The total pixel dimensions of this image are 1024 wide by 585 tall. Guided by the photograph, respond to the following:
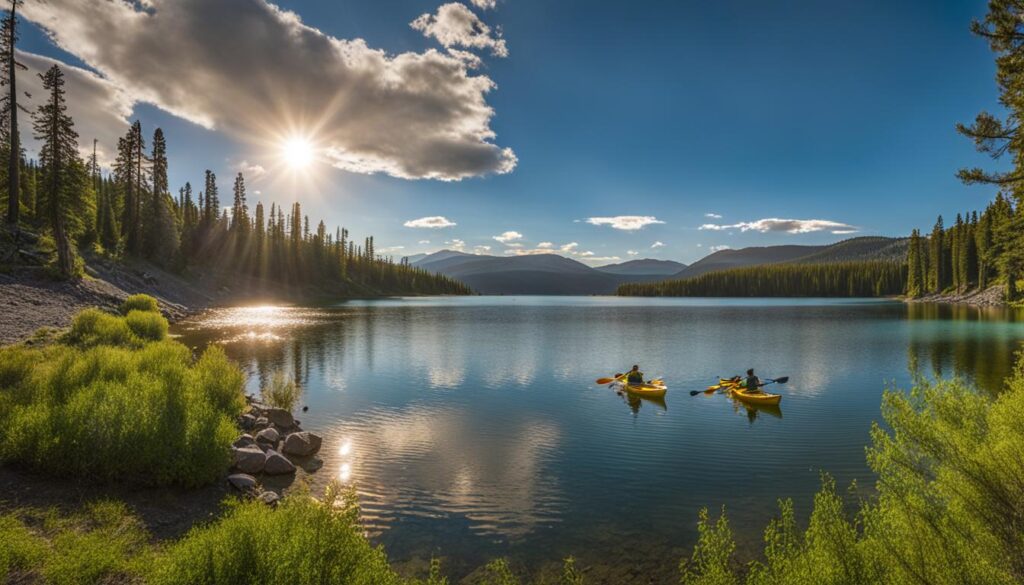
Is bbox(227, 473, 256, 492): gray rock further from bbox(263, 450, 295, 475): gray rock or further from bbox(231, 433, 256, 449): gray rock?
bbox(231, 433, 256, 449): gray rock

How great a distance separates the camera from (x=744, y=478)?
617 inches

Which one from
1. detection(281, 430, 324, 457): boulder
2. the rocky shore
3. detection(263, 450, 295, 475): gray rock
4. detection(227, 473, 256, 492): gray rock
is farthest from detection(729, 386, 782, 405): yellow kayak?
detection(227, 473, 256, 492): gray rock

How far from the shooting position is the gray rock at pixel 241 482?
497 inches

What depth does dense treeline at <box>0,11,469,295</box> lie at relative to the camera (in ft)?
137

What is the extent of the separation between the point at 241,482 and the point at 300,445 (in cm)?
398

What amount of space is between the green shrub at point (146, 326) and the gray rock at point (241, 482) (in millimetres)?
20610

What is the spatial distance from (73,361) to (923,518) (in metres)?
22.0

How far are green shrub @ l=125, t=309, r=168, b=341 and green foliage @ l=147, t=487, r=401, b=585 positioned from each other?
27135 millimetres

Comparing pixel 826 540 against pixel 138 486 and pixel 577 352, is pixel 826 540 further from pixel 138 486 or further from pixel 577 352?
pixel 577 352

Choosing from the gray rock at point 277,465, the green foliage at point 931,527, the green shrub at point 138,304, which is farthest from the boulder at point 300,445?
the green shrub at point 138,304

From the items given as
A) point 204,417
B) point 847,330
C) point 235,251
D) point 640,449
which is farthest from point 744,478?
point 235,251

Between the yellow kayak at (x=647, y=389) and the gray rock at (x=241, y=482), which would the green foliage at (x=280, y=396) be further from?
the yellow kayak at (x=647, y=389)

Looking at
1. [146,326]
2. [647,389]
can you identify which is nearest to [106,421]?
[146,326]

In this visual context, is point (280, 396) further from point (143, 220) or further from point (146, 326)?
point (143, 220)
